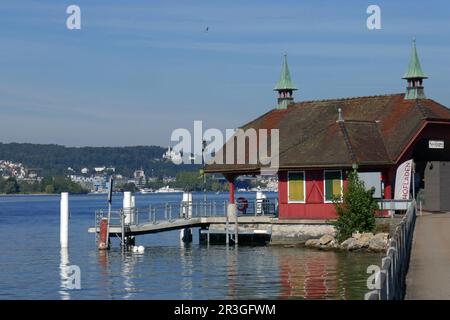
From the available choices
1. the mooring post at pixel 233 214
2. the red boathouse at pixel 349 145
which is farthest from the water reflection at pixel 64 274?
the red boathouse at pixel 349 145

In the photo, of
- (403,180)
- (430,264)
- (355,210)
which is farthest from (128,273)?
(403,180)

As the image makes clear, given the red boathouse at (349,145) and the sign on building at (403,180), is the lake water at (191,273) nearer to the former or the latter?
the red boathouse at (349,145)

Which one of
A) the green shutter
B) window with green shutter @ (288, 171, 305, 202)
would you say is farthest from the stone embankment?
window with green shutter @ (288, 171, 305, 202)

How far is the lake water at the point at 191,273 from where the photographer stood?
33438 millimetres

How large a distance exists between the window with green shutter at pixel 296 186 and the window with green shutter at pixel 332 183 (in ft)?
4.21

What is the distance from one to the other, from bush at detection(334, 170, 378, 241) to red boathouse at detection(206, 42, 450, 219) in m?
1.90

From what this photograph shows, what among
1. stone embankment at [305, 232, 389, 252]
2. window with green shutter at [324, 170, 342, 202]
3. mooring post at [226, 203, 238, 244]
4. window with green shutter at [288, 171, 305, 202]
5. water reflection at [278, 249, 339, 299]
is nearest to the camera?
water reflection at [278, 249, 339, 299]

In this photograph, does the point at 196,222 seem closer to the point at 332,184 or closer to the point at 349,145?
the point at 332,184

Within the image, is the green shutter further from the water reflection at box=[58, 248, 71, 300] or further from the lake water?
the water reflection at box=[58, 248, 71, 300]

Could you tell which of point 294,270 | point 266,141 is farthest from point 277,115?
point 294,270

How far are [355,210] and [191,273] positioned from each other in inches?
392

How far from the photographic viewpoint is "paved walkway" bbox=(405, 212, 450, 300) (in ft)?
74.3

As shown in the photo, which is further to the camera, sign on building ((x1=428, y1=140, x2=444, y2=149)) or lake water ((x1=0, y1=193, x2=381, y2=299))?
sign on building ((x1=428, y1=140, x2=444, y2=149))
